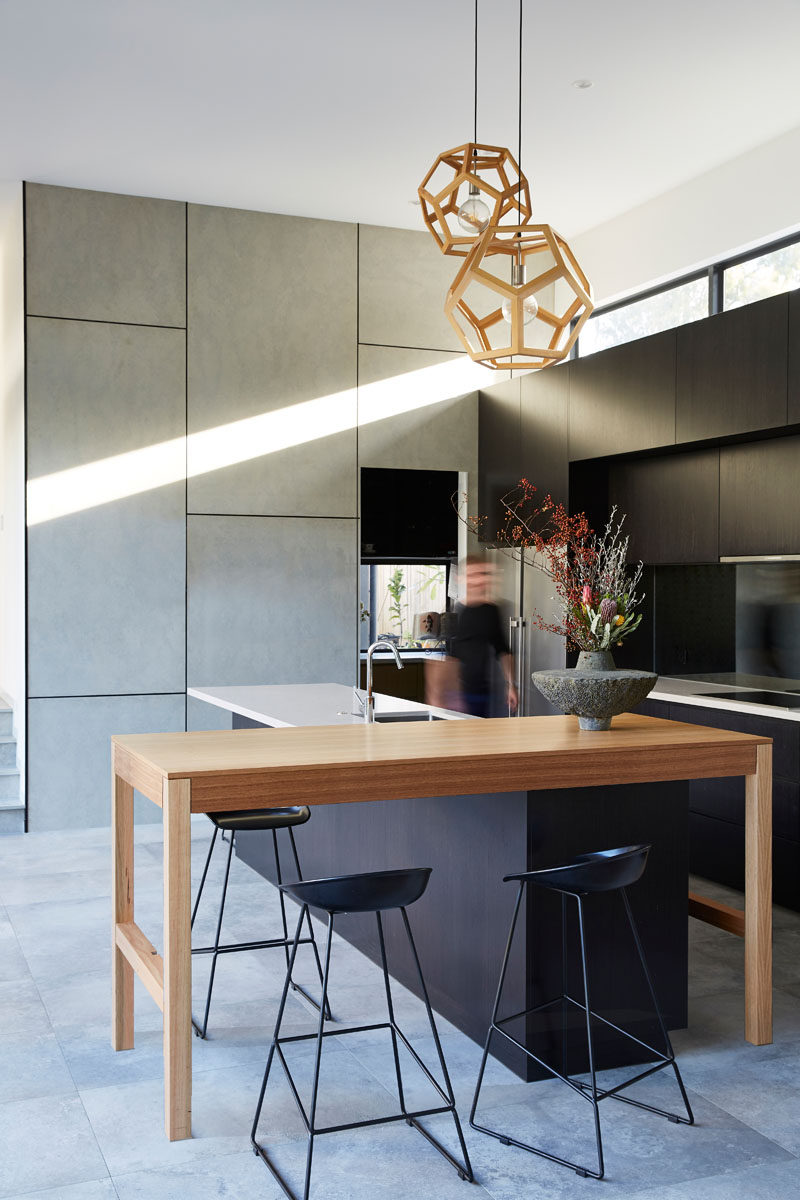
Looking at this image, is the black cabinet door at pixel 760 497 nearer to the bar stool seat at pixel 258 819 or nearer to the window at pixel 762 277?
the window at pixel 762 277

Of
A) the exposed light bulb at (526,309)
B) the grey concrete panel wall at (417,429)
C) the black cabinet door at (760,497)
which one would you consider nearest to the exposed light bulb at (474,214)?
the exposed light bulb at (526,309)

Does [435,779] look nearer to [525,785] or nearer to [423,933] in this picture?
[525,785]

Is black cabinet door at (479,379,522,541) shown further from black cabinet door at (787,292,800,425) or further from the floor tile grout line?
the floor tile grout line

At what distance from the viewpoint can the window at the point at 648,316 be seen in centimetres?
601

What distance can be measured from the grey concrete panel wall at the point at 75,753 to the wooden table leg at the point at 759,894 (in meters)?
3.91

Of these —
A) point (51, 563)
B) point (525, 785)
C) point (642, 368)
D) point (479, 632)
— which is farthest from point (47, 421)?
point (525, 785)

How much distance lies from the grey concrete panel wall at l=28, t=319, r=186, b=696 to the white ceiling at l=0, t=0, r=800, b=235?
942 millimetres

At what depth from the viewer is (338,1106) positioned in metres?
2.91

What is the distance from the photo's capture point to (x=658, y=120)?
5.21 m

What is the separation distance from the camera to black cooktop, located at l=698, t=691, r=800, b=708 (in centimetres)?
476

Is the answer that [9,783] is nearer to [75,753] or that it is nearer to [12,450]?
[75,753]

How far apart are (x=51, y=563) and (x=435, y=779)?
3967 millimetres

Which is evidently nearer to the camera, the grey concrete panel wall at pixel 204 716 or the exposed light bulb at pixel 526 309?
the exposed light bulb at pixel 526 309

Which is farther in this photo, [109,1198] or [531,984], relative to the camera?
[531,984]
